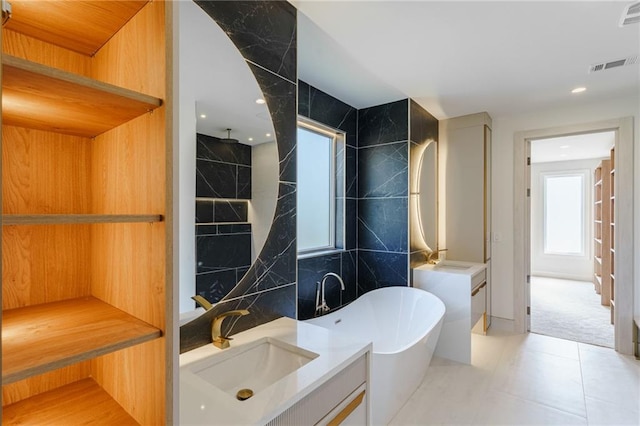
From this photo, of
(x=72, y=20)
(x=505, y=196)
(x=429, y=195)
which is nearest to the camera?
(x=72, y=20)

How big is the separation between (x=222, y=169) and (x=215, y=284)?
537 millimetres

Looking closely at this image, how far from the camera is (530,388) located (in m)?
2.50

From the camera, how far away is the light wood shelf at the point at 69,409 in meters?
0.76

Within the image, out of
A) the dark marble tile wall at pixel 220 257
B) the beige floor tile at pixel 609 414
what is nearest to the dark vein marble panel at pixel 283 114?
the dark marble tile wall at pixel 220 257

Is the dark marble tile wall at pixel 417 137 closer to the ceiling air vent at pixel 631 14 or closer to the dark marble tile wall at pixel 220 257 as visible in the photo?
the ceiling air vent at pixel 631 14

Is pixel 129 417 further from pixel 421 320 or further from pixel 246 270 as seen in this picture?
pixel 421 320

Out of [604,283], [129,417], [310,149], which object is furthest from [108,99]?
[604,283]

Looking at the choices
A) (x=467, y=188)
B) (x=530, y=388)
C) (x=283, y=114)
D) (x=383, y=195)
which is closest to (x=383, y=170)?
(x=383, y=195)

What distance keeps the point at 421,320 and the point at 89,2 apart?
9.68ft

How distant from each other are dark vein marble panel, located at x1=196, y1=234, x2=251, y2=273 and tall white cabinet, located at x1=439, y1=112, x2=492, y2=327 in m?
2.99

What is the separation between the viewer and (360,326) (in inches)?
114

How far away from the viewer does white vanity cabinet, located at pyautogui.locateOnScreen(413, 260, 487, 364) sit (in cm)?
296

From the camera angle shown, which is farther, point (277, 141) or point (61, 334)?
point (277, 141)

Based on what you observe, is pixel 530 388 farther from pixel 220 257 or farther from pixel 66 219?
pixel 66 219
